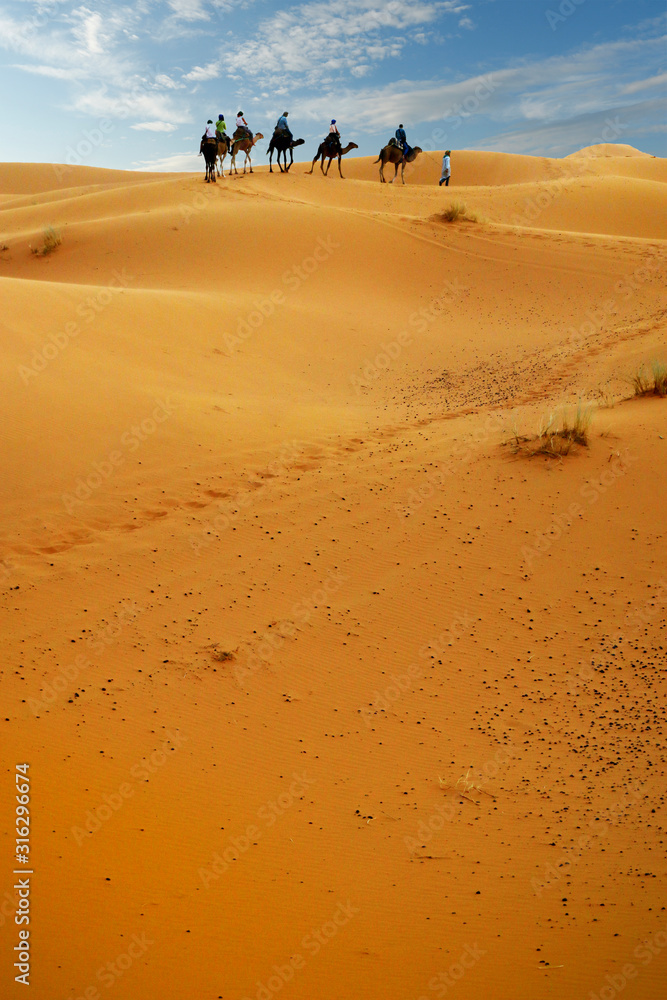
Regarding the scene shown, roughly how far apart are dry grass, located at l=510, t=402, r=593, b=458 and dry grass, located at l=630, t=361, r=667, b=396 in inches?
46.9

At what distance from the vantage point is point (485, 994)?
268 cm

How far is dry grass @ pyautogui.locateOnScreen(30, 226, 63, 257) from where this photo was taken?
706 inches

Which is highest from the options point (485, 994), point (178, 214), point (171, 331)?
point (178, 214)

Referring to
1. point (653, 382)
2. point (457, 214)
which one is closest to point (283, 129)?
point (457, 214)

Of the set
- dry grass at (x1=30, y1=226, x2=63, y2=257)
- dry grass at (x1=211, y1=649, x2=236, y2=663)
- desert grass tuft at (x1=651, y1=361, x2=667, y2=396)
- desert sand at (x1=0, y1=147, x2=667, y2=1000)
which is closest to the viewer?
desert sand at (x1=0, y1=147, x2=667, y2=1000)

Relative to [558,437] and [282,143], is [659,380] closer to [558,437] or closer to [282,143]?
[558,437]

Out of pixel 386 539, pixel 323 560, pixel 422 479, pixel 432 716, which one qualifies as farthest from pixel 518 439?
pixel 432 716

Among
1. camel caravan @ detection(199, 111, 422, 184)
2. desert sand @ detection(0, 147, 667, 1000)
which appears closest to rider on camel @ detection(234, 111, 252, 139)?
camel caravan @ detection(199, 111, 422, 184)

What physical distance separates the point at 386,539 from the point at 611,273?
40.1 feet

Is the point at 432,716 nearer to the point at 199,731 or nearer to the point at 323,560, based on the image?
the point at 199,731

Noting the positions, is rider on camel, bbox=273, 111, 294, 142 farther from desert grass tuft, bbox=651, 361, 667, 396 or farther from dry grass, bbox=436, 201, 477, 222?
desert grass tuft, bbox=651, 361, 667, 396

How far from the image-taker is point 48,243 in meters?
18.0

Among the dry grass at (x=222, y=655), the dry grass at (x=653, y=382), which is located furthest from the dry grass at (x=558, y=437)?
the dry grass at (x=222, y=655)

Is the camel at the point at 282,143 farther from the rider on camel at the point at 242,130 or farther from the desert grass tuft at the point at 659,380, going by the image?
the desert grass tuft at the point at 659,380
